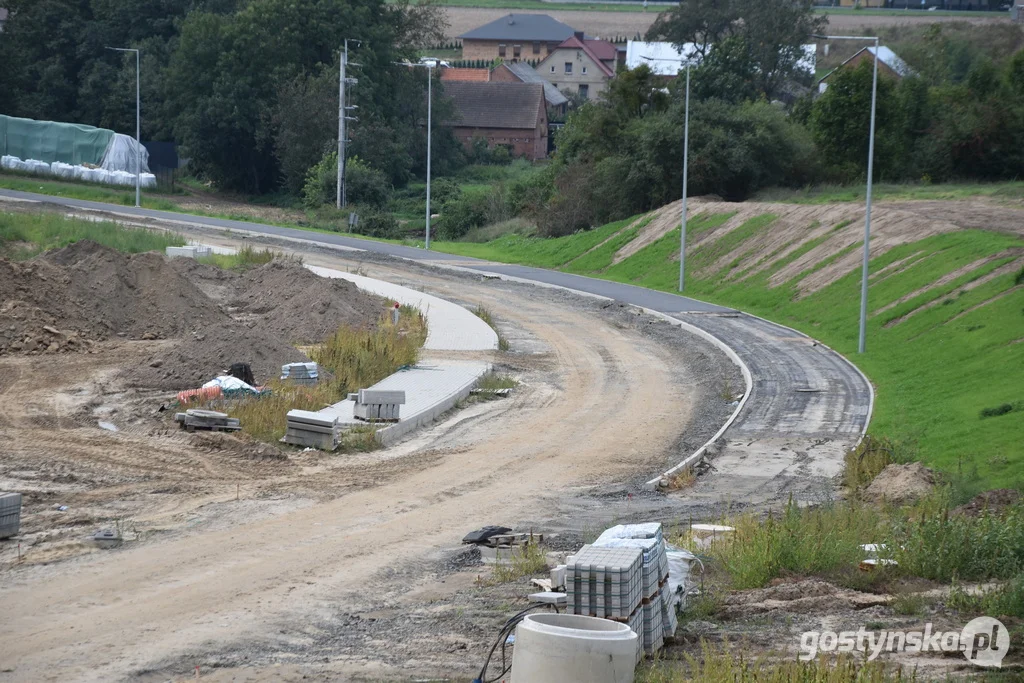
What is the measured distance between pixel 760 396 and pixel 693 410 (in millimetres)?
1977

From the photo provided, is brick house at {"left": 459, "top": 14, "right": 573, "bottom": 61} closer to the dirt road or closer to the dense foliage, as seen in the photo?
the dense foliage

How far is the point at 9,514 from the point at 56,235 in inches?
1080

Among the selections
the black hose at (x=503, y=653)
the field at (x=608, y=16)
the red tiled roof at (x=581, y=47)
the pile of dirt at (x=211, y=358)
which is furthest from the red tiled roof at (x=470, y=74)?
the black hose at (x=503, y=653)

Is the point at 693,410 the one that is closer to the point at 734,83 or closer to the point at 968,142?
the point at 968,142

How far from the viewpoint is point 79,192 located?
59.9m

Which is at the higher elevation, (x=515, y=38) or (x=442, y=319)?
(x=515, y=38)

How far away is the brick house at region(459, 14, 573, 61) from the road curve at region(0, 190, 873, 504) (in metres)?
90.7

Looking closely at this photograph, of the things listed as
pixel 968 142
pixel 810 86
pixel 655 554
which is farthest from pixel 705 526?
pixel 810 86

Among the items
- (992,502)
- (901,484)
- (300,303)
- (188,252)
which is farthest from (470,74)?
(992,502)

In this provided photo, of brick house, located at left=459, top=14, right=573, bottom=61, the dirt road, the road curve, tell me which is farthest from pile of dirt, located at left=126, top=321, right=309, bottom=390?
brick house, located at left=459, top=14, right=573, bottom=61

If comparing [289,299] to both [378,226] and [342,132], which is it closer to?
[378,226]

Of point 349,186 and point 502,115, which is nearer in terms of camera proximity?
point 349,186

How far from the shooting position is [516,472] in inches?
712

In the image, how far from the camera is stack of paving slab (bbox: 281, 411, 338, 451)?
60.8ft
